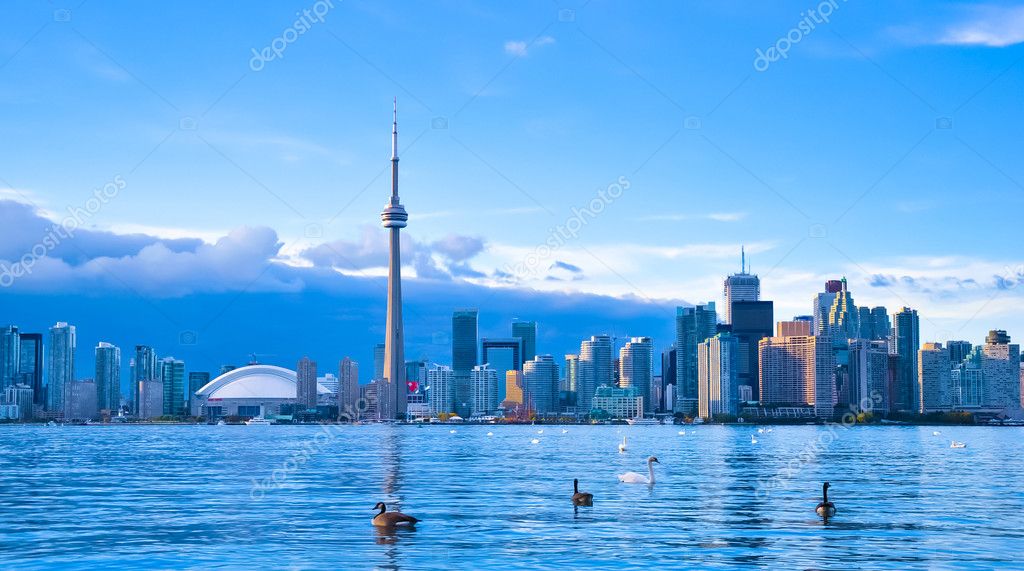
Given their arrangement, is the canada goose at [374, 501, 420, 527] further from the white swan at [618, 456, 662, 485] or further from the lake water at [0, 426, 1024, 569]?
the white swan at [618, 456, 662, 485]

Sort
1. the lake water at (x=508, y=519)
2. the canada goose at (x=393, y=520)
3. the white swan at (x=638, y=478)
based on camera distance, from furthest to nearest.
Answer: the white swan at (x=638, y=478)
the canada goose at (x=393, y=520)
the lake water at (x=508, y=519)

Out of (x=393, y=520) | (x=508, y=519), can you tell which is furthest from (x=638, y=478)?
(x=393, y=520)

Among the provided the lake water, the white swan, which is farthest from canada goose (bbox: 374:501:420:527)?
the white swan

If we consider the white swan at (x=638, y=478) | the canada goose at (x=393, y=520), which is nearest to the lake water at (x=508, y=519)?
the canada goose at (x=393, y=520)

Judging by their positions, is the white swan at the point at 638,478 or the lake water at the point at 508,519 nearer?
the lake water at the point at 508,519

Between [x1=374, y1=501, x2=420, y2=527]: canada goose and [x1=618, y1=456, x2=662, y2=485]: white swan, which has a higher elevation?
[x1=374, y1=501, x2=420, y2=527]: canada goose

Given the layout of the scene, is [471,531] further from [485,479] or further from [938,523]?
[485,479]

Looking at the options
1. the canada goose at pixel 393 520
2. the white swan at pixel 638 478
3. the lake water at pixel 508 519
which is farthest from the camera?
the white swan at pixel 638 478

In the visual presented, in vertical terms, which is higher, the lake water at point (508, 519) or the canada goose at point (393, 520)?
the canada goose at point (393, 520)

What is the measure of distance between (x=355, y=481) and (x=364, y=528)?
28.1 metres

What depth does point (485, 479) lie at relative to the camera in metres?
77.6

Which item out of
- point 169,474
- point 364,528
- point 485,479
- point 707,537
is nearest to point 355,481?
point 485,479

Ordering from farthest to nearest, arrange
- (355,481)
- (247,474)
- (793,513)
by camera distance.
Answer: (247,474) → (355,481) → (793,513)

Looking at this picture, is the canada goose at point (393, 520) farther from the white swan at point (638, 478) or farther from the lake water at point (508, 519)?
the white swan at point (638, 478)
